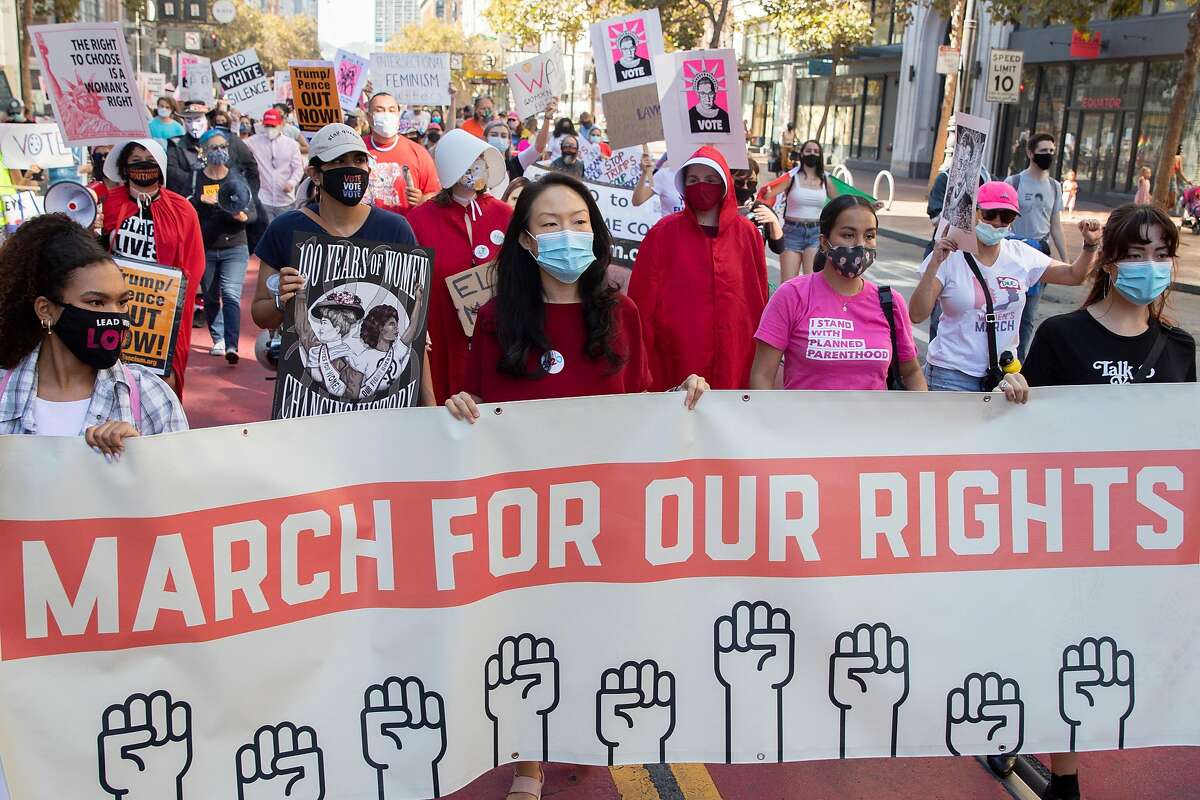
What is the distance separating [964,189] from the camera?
4.96m

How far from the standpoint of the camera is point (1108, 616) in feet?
11.1

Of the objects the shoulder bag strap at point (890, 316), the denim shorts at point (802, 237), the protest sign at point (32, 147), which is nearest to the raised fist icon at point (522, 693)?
the shoulder bag strap at point (890, 316)

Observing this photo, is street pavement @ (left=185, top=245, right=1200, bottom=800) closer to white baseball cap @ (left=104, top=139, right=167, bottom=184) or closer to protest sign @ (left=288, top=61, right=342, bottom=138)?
white baseball cap @ (left=104, top=139, right=167, bottom=184)

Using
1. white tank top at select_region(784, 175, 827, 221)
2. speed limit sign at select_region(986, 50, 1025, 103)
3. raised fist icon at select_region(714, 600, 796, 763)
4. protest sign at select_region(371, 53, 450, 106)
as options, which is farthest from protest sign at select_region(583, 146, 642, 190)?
speed limit sign at select_region(986, 50, 1025, 103)

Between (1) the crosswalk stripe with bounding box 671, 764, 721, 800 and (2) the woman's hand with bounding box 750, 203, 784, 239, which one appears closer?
(1) the crosswalk stripe with bounding box 671, 764, 721, 800

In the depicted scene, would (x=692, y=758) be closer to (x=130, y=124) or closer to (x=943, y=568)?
(x=943, y=568)

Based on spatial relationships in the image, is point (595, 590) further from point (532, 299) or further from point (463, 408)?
point (532, 299)

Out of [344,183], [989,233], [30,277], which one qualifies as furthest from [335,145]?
[989,233]

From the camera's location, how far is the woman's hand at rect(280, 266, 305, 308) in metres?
3.57

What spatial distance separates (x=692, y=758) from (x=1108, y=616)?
129cm

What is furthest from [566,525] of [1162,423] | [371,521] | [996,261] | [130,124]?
[130,124]

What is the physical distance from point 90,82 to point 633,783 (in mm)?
5332

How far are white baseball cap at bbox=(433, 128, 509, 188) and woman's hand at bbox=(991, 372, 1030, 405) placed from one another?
8.57 ft

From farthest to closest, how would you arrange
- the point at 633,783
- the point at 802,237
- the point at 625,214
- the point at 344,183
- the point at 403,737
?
the point at 802,237 → the point at 625,214 → the point at 344,183 → the point at 633,783 → the point at 403,737
